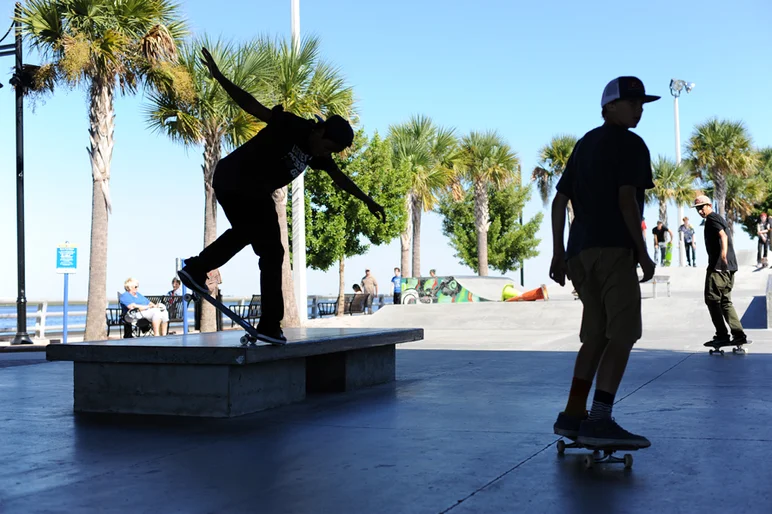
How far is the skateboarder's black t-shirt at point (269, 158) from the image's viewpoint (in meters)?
5.14

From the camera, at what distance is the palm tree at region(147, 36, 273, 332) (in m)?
19.8

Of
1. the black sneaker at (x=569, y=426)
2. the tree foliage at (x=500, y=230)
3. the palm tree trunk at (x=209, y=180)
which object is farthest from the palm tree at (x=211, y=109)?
the tree foliage at (x=500, y=230)

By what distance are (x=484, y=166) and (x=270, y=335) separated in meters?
34.5

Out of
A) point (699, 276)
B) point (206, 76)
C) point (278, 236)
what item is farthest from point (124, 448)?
point (699, 276)

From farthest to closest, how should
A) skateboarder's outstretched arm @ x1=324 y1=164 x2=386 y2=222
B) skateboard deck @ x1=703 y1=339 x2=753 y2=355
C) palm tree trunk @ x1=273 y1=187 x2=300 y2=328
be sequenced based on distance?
palm tree trunk @ x1=273 y1=187 x2=300 y2=328, skateboard deck @ x1=703 y1=339 x2=753 y2=355, skateboarder's outstretched arm @ x1=324 y1=164 x2=386 y2=222

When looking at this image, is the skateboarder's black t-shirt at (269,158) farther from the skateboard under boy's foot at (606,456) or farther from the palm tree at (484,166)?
the palm tree at (484,166)

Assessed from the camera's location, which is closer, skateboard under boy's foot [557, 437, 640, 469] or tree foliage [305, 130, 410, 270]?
skateboard under boy's foot [557, 437, 640, 469]

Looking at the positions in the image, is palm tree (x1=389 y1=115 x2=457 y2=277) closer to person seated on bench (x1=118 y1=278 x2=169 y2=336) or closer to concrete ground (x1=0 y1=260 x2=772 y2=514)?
person seated on bench (x1=118 y1=278 x2=169 y2=336)

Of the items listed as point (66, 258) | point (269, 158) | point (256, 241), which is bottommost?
point (256, 241)

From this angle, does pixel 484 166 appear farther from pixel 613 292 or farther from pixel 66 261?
pixel 613 292

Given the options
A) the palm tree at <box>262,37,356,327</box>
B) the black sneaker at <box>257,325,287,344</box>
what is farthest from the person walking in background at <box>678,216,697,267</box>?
the black sneaker at <box>257,325,287,344</box>

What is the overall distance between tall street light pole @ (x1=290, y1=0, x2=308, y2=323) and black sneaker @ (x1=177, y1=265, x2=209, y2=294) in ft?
47.5

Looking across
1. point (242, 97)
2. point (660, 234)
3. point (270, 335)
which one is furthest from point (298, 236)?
point (660, 234)

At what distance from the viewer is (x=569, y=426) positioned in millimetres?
3992
